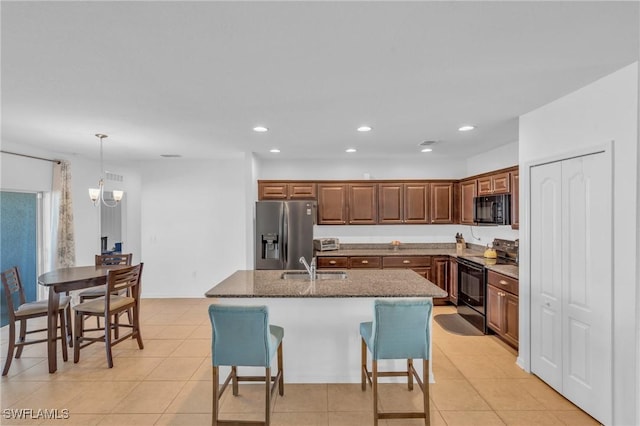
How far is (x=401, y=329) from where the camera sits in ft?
7.65

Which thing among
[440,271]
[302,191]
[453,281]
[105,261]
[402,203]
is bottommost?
[453,281]

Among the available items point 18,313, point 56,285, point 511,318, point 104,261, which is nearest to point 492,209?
point 511,318

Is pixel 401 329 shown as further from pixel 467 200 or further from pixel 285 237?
pixel 467 200

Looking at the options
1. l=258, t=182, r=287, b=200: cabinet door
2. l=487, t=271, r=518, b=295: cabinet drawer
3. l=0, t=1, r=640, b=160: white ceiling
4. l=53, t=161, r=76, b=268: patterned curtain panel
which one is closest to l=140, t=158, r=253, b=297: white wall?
l=258, t=182, r=287, b=200: cabinet door

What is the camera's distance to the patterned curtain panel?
504 centimetres

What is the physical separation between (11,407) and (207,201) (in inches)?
148

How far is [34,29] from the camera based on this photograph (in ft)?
5.58

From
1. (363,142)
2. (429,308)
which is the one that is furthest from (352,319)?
(363,142)

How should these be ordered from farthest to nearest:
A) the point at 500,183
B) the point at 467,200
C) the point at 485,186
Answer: the point at 467,200
the point at 485,186
the point at 500,183

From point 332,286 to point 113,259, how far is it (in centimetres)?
341

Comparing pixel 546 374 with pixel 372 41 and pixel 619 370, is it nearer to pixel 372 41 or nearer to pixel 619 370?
pixel 619 370

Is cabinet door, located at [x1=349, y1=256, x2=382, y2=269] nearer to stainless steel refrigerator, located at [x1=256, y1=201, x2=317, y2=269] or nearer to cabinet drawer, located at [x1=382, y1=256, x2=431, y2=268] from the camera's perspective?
cabinet drawer, located at [x1=382, y1=256, x2=431, y2=268]

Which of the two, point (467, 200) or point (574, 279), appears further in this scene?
point (467, 200)

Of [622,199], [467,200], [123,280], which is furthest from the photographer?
[467,200]
